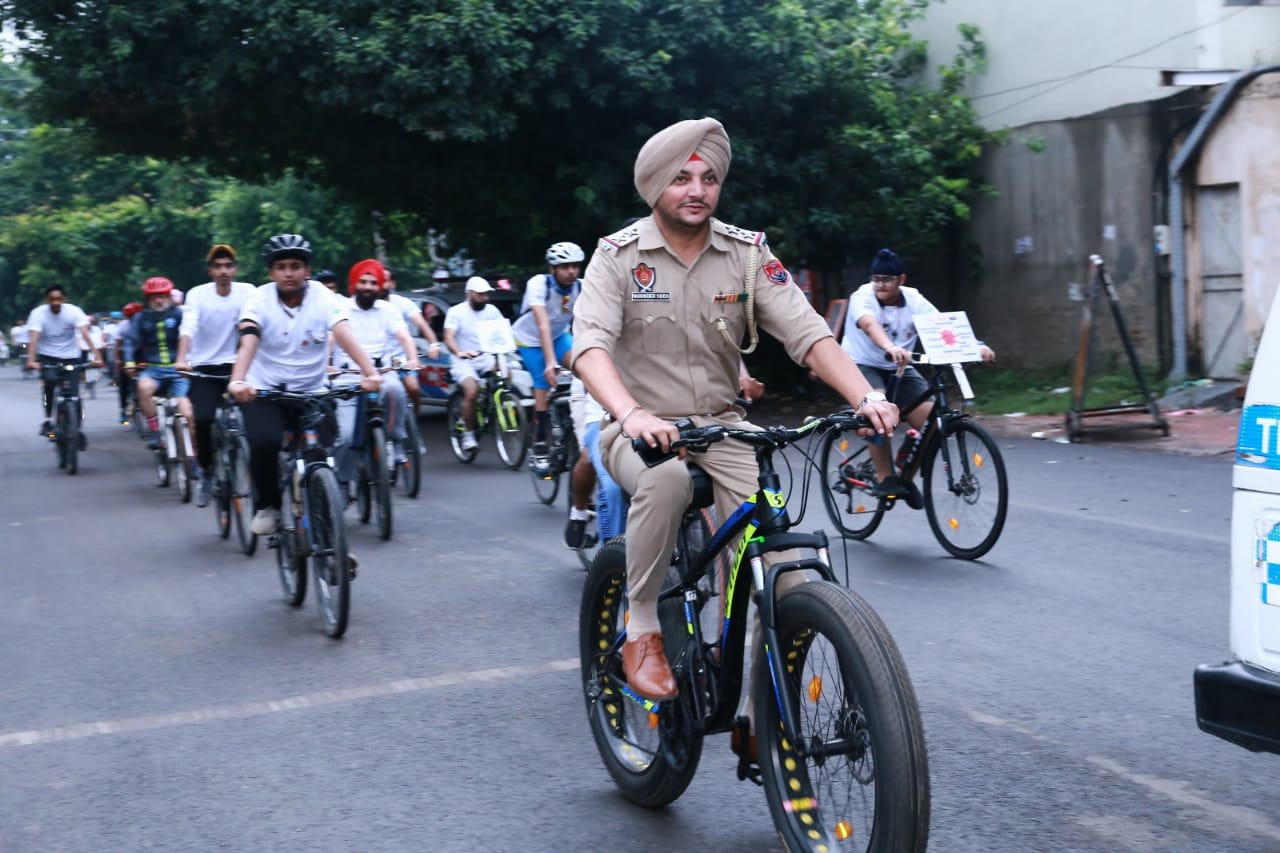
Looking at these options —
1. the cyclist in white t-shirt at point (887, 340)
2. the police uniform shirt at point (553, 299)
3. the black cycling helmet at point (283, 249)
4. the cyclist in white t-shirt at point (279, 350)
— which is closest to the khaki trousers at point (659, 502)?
the cyclist in white t-shirt at point (279, 350)

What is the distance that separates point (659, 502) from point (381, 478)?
20.4 ft

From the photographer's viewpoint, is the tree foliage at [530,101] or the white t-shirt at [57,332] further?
the white t-shirt at [57,332]

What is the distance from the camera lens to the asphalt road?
4.29m

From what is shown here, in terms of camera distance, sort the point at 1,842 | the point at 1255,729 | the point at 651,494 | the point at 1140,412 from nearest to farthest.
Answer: the point at 1255,729
the point at 651,494
the point at 1,842
the point at 1140,412

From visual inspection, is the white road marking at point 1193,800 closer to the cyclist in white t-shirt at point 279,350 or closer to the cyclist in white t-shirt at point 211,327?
the cyclist in white t-shirt at point 279,350

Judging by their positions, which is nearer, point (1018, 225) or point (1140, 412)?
point (1140, 412)

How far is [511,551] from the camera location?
916 centimetres

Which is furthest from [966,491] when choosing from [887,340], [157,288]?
[157,288]

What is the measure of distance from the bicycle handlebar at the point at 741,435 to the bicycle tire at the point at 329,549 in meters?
3.44

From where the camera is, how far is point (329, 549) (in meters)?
7.01

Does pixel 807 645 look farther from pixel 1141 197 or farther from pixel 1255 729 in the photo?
pixel 1141 197

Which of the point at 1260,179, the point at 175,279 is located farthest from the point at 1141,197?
the point at 175,279

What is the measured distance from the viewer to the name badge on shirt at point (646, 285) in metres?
4.16

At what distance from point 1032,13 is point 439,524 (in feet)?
40.1
